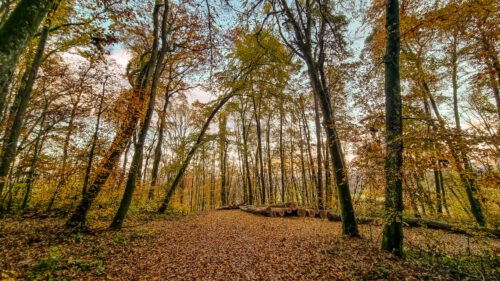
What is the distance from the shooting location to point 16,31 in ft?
7.66

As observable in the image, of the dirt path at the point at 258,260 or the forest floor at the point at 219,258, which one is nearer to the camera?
the forest floor at the point at 219,258

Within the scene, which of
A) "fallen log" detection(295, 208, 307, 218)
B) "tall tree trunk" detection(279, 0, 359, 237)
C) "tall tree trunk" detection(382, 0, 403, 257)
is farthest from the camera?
"fallen log" detection(295, 208, 307, 218)

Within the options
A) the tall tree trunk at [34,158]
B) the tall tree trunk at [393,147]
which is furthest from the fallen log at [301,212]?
the tall tree trunk at [34,158]

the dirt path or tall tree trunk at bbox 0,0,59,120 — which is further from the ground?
tall tree trunk at bbox 0,0,59,120

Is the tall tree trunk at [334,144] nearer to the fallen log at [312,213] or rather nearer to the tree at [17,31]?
the tree at [17,31]

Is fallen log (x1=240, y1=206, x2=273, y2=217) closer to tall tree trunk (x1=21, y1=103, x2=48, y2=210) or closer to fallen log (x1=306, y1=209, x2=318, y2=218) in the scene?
fallen log (x1=306, y1=209, x2=318, y2=218)

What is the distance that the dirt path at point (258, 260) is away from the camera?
3744 millimetres

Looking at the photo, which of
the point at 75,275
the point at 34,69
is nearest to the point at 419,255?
the point at 75,275

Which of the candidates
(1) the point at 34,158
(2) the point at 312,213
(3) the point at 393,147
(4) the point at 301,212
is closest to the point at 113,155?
(1) the point at 34,158

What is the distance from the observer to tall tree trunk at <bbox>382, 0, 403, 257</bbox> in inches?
168

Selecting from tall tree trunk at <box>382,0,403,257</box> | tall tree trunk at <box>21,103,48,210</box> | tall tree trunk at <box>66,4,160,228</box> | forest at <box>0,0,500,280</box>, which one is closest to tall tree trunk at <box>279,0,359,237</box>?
forest at <box>0,0,500,280</box>

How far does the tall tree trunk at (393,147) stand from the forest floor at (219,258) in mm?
354

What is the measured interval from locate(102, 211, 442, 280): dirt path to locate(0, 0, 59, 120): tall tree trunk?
361cm

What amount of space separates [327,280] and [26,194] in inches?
472
